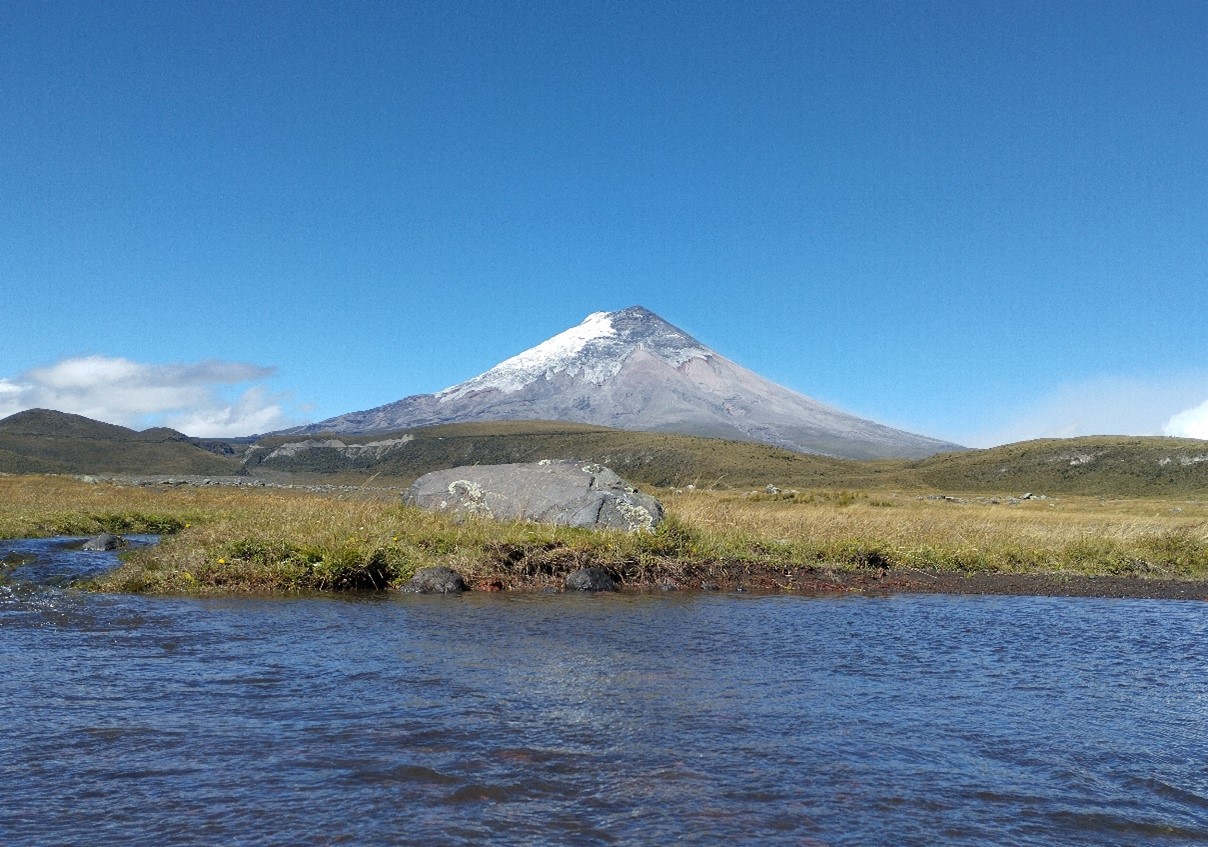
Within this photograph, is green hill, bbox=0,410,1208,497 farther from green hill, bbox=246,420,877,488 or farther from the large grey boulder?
the large grey boulder

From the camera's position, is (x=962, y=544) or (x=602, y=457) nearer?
(x=962, y=544)

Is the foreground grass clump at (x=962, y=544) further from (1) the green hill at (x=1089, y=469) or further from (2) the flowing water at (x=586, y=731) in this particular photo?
(1) the green hill at (x=1089, y=469)

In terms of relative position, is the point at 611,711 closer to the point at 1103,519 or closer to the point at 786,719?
Result: the point at 786,719

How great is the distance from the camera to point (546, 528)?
17438mm

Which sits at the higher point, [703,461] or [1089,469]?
[703,461]

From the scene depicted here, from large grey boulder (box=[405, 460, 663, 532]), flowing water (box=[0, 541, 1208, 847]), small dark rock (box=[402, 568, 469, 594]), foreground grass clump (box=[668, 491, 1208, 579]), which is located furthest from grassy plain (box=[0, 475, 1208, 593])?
flowing water (box=[0, 541, 1208, 847])

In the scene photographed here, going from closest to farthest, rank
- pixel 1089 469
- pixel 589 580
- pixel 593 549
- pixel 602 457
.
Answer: pixel 589 580, pixel 593 549, pixel 1089 469, pixel 602 457

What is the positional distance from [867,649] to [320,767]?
6880 mm

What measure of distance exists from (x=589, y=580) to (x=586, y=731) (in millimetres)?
8260

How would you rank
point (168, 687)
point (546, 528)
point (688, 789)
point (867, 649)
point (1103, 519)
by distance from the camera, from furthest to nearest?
point (1103, 519)
point (546, 528)
point (867, 649)
point (168, 687)
point (688, 789)

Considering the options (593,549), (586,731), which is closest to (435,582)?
(593,549)

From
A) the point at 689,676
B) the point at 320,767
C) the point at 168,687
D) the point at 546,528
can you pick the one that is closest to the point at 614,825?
the point at 320,767

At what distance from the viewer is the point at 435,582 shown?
578 inches

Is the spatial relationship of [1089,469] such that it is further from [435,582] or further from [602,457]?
[435,582]
